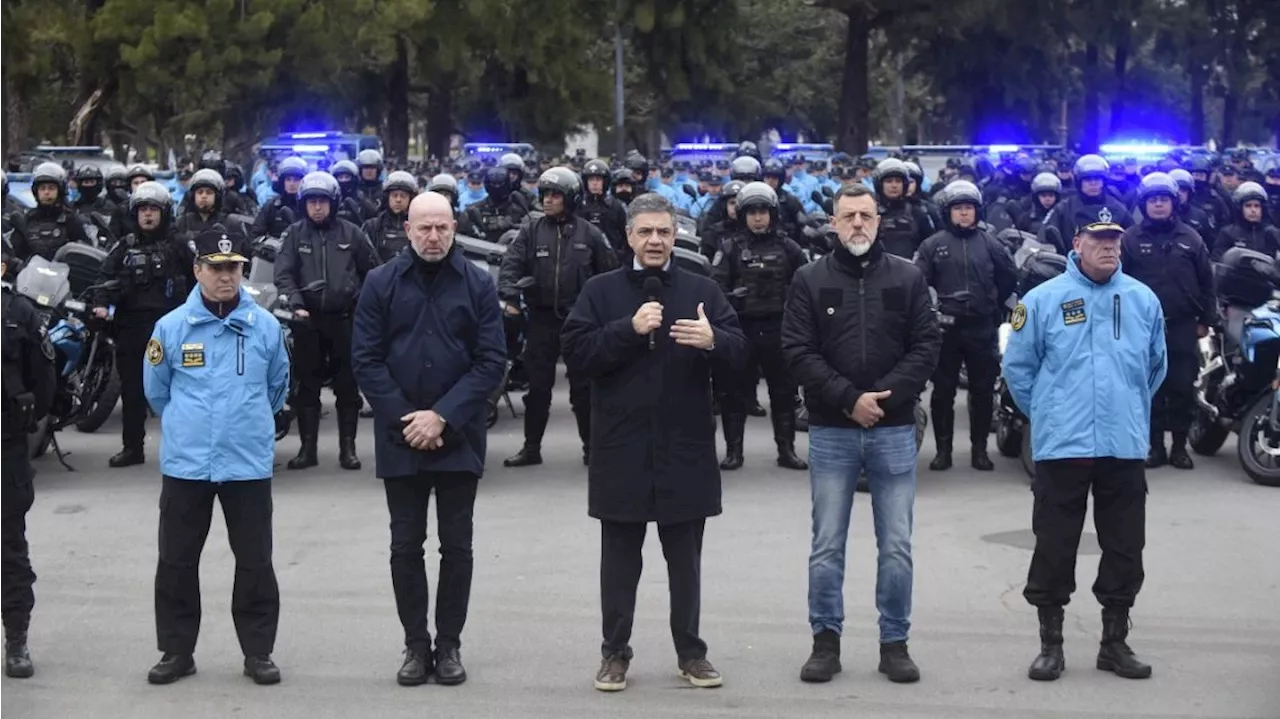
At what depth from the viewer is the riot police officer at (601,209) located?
578 inches

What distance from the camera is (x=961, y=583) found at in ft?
29.7

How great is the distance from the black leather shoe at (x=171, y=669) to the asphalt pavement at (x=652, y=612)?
0.16 feet

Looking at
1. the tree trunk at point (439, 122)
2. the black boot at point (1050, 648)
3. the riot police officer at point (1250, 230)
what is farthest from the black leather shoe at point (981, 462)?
the tree trunk at point (439, 122)

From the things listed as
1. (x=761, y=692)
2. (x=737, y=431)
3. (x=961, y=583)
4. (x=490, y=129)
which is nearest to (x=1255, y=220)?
(x=737, y=431)

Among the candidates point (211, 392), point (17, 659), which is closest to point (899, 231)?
point (211, 392)

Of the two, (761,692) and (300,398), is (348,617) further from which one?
(300,398)

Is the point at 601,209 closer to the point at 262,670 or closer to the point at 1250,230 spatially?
the point at 1250,230

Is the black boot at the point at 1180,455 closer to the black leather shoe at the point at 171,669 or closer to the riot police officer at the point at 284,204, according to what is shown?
the riot police officer at the point at 284,204

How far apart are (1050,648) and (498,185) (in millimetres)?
9205

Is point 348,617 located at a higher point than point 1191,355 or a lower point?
lower

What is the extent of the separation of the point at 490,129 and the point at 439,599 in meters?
52.6

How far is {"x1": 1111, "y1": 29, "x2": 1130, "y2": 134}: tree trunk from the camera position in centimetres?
4602

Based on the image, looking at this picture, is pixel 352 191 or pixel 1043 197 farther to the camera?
pixel 352 191

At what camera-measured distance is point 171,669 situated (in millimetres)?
7297
